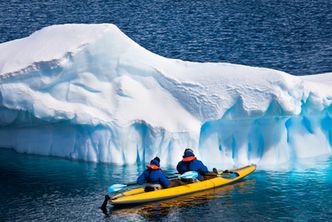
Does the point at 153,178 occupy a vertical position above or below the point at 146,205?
above

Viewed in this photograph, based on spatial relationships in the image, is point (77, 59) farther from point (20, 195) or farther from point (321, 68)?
point (321, 68)

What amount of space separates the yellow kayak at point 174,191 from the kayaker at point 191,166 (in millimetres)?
207

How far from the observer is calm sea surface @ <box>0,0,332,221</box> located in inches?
798

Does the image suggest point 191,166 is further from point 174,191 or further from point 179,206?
point 179,206

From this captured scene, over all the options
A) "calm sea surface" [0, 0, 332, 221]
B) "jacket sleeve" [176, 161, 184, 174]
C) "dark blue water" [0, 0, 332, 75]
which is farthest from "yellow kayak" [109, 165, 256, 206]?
"dark blue water" [0, 0, 332, 75]

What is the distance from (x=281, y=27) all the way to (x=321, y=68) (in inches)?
321

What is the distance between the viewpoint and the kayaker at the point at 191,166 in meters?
22.2

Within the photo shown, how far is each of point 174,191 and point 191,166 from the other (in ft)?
3.78

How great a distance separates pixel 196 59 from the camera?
42.1 m

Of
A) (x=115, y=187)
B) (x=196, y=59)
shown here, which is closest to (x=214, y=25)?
(x=196, y=59)

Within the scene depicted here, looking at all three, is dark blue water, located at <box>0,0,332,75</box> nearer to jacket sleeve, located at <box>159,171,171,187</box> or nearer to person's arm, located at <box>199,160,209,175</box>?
person's arm, located at <box>199,160,209,175</box>

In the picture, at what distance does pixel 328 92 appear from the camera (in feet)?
82.8

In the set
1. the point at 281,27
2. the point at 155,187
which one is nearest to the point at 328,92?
the point at 155,187

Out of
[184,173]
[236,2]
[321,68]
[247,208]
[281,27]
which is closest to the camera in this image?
[247,208]
